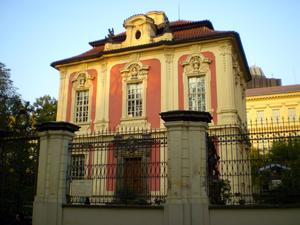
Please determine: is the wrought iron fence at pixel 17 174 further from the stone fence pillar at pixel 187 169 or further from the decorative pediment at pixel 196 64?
the decorative pediment at pixel 196 64

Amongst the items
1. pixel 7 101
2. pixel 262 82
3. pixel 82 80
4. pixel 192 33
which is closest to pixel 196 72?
pixel 192 33

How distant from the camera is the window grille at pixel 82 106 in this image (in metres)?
20.9

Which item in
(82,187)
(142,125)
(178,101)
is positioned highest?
(178,101)

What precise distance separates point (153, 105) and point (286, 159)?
1093 cm

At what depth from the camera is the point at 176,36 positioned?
20438mm

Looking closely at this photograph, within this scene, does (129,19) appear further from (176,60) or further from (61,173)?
(61,173)

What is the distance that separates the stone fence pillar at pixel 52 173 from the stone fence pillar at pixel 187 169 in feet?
9.31

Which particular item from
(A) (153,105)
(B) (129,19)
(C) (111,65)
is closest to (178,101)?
(A) (153,105)

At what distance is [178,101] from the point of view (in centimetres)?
1864

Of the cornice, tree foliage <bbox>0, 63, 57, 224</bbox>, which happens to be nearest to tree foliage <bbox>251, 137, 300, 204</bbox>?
tree foliage <bbox>0, 63, 57, 224</bbox>

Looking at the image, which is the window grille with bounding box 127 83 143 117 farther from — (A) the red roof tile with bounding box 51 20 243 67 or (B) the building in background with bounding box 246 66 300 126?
(B) the building in background with bounding box 246 66 300 126

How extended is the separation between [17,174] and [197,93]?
10632mm

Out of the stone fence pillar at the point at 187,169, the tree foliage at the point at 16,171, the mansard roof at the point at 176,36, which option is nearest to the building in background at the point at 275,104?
the mansard roof at the point at 176,36

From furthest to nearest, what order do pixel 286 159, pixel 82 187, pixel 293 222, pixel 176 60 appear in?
pixel 176 60
pixel 82 187
pixel 286 159
pixel 293 222
